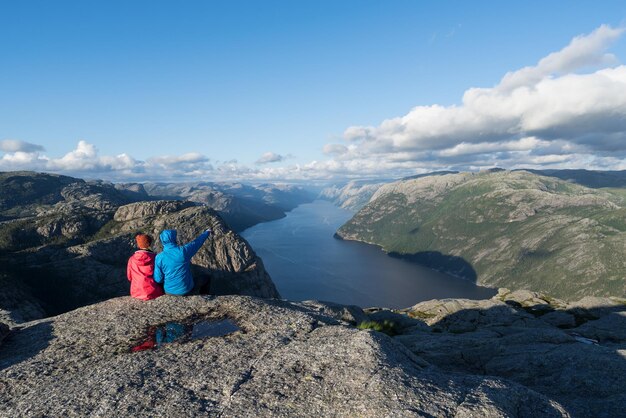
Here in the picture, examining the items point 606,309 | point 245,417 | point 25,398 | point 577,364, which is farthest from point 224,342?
point 606,309

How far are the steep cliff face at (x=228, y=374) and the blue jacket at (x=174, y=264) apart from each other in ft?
6.61

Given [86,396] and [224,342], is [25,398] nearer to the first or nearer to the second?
[86,396]

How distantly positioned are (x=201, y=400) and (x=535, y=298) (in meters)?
112

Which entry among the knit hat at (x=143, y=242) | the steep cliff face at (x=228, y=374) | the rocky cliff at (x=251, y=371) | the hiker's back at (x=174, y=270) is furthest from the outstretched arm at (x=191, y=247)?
the steep cliff face at (x=228, y=374)

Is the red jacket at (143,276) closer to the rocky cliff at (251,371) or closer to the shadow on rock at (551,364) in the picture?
the rocky cliff at (251,371)

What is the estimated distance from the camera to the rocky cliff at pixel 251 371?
10711 millimetres

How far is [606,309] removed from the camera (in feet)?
205

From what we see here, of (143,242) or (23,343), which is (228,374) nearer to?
(143,242)

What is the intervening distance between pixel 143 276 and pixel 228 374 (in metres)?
9.07

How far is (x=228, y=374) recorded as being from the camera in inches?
483

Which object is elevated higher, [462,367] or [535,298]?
[462,367]

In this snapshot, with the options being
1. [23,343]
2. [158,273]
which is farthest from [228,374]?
[23,343]

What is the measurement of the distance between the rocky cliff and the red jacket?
2.49 ft

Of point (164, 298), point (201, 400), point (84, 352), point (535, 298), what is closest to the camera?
point (201, 400)
